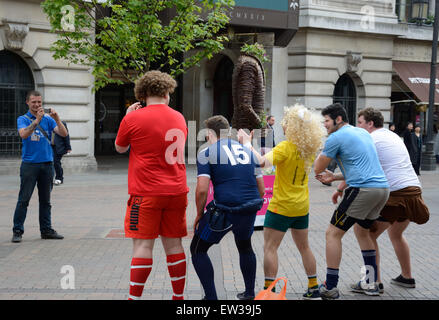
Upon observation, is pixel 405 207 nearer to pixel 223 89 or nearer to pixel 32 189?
pixel 32 189

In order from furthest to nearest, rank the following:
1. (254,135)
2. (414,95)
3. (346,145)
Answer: (414,95) < (254,135) < (346,145)

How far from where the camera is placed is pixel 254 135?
26.9ft

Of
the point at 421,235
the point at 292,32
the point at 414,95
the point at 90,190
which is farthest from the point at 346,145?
the point at 414,95

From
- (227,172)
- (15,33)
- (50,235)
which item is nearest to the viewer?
(227,172)

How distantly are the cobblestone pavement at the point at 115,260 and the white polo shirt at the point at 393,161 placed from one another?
112cm

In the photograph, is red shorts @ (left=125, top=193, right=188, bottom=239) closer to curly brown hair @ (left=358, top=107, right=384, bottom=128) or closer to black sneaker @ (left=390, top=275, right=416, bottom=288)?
curly brown hair @ (left=358, top=107, right=384, bottom=128)

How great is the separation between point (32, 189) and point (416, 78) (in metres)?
19.2

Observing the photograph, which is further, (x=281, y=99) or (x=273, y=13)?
(x=281, y=99)

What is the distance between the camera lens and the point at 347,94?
22.5 m

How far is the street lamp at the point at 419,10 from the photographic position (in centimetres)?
2414

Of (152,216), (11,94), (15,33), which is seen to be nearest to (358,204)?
(152,216)

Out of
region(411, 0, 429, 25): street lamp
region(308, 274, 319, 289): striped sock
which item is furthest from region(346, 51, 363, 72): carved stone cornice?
region(308, 274, 319, 289): striped sock
